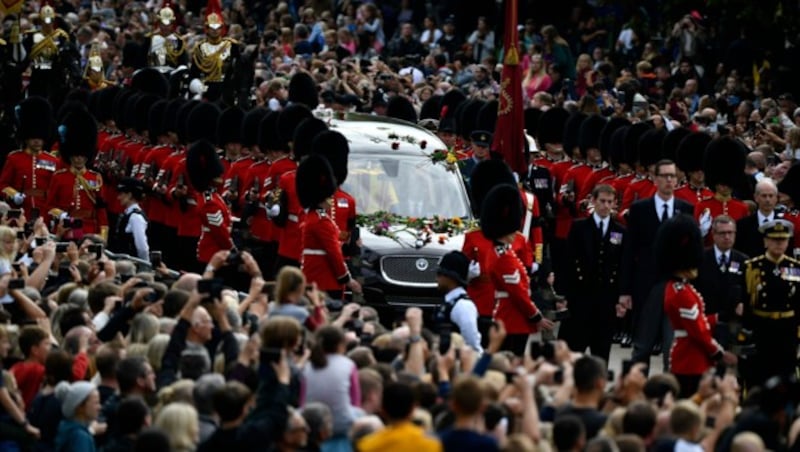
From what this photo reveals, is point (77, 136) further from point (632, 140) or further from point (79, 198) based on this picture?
point (632, 140)

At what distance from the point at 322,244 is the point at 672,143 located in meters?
3.79

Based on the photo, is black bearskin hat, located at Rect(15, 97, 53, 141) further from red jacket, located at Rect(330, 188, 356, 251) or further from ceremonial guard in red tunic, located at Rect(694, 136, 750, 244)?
ceremonial guard in red tunic, located at Rect(694, 136, 750, 244)

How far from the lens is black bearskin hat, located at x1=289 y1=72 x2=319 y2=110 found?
24.7m

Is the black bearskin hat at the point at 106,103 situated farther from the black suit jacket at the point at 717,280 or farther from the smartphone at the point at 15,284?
the smartphone at the point at 15,284

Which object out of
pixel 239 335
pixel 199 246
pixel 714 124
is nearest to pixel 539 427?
pixel 239 335

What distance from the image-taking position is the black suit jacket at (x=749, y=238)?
1762 cm

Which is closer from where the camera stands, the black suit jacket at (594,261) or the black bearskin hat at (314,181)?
the black suit jacket at (594,261)

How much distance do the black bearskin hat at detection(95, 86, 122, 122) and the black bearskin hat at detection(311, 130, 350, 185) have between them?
5741 millimetres

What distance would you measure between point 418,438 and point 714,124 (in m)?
13.4

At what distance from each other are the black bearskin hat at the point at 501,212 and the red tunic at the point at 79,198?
14.4 ft

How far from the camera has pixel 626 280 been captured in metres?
16.7

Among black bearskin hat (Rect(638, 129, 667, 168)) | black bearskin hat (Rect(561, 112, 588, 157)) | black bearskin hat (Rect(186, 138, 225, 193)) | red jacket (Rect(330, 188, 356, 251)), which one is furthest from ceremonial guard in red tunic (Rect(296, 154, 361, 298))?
black bearskin hat (Rect(561, 112, 588, 157))

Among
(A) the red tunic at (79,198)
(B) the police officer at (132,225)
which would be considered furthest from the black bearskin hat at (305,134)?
(A) the red tunic at (79,198)

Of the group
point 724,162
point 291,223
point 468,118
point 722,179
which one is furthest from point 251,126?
point 722,179
